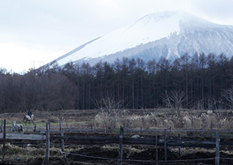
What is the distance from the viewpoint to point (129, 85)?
238ft

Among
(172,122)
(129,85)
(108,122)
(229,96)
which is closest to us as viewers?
(172,122)

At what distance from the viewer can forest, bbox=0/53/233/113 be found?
212 ft

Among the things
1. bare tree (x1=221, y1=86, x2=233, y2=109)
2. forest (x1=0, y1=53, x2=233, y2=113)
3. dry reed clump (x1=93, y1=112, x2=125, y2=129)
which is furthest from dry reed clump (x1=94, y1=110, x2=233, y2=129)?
forest (x1=0, y1=53, x2=233, y2=113)

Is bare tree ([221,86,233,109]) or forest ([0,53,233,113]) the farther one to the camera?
forest ([0,53,233,113])

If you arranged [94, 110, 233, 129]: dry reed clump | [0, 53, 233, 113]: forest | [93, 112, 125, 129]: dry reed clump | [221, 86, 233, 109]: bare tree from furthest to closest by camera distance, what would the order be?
[0, 53, 233, 113]: forest → [221, 86, 233, 109]: bare tree → [93, 112, 125, 129]: dry reed clump → [94, 110, 233, 129]: dry reed clump

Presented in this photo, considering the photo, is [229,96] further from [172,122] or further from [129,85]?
[172,122]

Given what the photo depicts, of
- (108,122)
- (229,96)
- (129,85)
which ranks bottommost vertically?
(108,122)

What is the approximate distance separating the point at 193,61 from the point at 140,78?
12.4 metres

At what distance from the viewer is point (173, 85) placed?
2653 inches

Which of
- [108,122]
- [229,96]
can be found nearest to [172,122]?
[108,122]

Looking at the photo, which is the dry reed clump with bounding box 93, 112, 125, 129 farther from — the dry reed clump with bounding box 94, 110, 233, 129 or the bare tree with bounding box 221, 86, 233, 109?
the bare tree with bounding box 221, 86, 233, 109

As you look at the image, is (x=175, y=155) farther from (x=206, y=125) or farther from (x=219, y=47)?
(x=219, y=47)

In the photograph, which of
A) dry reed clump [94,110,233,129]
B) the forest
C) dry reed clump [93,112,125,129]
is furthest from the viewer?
the forest

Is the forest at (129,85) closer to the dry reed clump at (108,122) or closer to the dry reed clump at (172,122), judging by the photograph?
the dry reed clump at (108,122)
